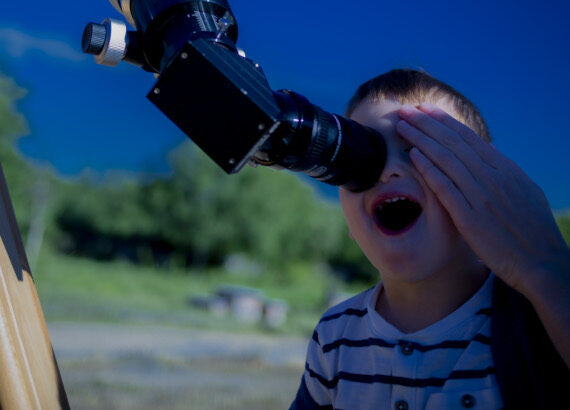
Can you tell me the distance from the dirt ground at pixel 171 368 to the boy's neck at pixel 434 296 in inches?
107

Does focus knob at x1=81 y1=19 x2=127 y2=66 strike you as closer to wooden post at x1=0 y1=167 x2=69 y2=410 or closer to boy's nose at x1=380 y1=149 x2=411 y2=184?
wooden post at x1=0 y1=167 x2=69 y2=410

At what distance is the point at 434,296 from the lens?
2.28ft

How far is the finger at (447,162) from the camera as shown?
0.57 meters

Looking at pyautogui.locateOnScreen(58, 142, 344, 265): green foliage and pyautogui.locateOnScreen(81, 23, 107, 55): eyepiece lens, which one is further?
pyautogui.locateOnScreen(58, 142, 344, 265): green foliage

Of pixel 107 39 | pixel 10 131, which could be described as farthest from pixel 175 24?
pixel 10 131

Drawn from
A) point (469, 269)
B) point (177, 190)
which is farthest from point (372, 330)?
point (177, 190)

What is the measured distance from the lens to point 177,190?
1791 cm

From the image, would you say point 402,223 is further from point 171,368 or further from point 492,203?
point 171,368

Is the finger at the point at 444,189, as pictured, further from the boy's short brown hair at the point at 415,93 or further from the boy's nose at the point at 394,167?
the boy's short brown hair at the point at 415,93

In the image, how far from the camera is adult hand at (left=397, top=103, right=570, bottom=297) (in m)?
0.53

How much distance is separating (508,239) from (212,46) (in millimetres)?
354

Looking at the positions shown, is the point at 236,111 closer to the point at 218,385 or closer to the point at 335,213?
the point at 218,385

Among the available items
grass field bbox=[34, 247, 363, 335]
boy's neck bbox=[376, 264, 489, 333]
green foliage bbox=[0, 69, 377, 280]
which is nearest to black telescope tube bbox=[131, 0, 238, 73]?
boy's neck bbox=[376, 264, 489, 333]

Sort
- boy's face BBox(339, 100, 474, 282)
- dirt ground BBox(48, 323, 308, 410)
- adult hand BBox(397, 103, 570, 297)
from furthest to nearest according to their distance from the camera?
dirt ground BBox(48, 323, 308, 410)
boy's face BBox(339, 100, 474, 282)
adult hand BBox(397, 103, 570, 297)
